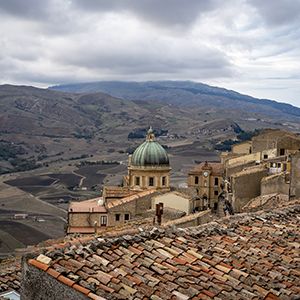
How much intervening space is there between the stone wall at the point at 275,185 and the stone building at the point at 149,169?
16.9m

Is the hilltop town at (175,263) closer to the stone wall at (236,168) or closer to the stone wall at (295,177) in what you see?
the stone wall at (295,177)

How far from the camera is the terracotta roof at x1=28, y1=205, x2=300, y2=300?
8.92 metres

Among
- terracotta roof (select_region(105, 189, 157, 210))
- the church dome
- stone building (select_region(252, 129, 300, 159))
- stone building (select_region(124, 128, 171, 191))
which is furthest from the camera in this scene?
the church dome

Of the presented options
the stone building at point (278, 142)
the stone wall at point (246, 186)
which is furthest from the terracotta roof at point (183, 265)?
the stone building at point (278, 142)

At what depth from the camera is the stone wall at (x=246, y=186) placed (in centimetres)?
4022

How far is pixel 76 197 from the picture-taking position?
121375 mm

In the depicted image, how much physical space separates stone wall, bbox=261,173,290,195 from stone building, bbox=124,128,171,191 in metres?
16.9

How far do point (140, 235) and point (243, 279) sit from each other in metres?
2.29

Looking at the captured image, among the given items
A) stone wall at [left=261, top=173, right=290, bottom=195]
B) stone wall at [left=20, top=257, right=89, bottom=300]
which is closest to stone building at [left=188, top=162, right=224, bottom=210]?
stone wall at [left=261, top=173, right=290, bottom=195]

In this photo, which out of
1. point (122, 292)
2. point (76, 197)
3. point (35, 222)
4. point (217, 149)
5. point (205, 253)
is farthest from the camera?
point (217, 149)

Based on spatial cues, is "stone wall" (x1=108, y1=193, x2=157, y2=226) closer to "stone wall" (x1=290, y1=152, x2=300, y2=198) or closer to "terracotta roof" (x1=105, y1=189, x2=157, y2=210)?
"terracotta roof" (x1=105, y1=189, x2=157, y2=210)

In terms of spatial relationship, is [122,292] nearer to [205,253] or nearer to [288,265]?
[205,253]

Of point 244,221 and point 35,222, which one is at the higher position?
point 244,221

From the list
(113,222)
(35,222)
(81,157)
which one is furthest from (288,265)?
(81,157)
